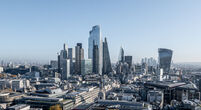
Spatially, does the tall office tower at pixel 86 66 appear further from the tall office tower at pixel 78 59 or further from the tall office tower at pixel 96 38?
the tall office tower at pixel 96 38

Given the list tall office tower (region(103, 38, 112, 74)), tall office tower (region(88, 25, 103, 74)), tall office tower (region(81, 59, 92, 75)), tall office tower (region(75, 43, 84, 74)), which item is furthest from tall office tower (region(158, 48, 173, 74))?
tall office tower (region(75, 43, 84, 74))

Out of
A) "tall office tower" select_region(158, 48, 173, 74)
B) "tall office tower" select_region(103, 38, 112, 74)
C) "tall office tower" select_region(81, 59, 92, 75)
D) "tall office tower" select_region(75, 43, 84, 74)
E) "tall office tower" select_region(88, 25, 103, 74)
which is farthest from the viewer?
"tall office tower" select_region(88, 25, 103, 74)

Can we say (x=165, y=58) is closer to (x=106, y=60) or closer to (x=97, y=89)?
(x=106, y=60)

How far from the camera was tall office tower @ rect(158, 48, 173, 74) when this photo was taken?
12111 centimetres

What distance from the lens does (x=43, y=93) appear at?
163 feet

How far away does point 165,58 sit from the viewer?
124m

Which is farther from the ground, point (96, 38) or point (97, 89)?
point (96, 38)

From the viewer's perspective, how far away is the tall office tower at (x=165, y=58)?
121m

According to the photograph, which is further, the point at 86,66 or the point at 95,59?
the point at 95,59

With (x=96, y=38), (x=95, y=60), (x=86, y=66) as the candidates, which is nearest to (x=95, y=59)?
(x=95, y=60)

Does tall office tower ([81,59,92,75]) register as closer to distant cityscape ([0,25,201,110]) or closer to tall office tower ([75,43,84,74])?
distant cityscape ([0,25,201,110])

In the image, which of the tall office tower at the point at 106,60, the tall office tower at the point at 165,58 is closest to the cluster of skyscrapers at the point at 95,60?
the tall office tower at the point at 106,60

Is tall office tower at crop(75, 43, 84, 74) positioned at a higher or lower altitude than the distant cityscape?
higher

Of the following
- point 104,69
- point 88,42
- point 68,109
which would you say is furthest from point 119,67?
point 68,109
